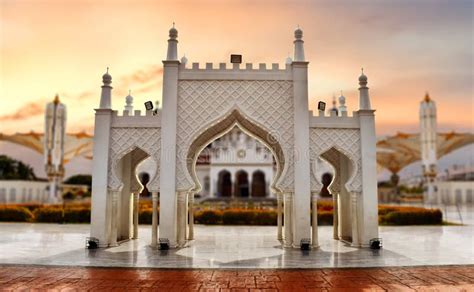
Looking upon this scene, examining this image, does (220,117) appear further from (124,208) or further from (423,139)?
(423,139)

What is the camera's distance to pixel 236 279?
6.42 m

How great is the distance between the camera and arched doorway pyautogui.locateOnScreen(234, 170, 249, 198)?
39.2m

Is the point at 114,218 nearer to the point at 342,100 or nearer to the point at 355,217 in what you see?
the point at 355,217

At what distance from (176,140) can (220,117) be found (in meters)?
1.29

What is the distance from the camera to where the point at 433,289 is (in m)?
5.86

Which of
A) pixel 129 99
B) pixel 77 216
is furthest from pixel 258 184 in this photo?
pixel 129 99

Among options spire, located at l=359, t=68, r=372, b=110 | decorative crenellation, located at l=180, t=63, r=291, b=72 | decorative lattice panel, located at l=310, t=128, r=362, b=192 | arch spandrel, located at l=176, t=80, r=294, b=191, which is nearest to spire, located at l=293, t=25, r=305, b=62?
decorative crenellation, located at l=180, t=63, r=291, b=72

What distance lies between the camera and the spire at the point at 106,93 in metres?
10.3

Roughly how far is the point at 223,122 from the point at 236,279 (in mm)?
4956

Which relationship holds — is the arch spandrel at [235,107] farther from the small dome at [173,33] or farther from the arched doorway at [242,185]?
the arched doorway at [242,185]

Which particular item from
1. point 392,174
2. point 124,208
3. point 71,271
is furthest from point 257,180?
point 71,271

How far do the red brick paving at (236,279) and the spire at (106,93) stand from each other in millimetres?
4523

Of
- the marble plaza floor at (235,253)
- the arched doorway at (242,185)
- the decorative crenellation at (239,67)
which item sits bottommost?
the marble plaza floor at (235,253)

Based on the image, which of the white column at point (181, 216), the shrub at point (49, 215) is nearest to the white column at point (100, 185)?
the white column at point (181, 216)
